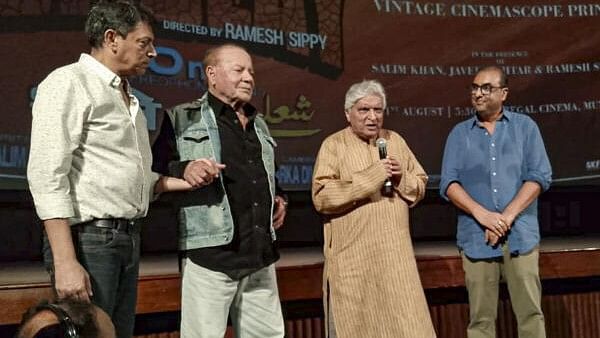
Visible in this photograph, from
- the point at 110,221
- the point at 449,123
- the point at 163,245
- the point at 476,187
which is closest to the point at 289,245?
the point at 163,245

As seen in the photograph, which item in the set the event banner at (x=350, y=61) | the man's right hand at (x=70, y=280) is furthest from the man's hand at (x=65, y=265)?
the event banner at (x=350, y=61)

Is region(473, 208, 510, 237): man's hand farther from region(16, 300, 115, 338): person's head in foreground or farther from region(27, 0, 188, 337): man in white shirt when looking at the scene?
region(16, 300, 115, 338): person's head in foreground

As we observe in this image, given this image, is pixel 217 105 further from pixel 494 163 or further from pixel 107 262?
pixel 494 163

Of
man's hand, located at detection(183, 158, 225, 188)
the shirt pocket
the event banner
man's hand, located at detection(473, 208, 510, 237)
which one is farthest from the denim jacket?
the event banner

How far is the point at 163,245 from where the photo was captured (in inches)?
151

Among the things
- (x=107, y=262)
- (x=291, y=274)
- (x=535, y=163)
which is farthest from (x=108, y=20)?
(x=535, y=163)

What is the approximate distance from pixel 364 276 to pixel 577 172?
2.35 m

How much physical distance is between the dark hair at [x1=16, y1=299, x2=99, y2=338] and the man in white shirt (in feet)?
1.78

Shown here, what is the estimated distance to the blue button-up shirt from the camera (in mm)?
2875

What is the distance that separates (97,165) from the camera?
1772 millimetres

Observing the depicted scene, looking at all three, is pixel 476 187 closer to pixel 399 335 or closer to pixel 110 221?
pixel 399 335

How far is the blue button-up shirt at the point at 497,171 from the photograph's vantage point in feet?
9.43

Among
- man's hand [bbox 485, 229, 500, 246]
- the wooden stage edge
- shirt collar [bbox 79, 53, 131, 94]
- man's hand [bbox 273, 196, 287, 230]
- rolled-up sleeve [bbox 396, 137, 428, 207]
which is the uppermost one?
shirt collar [bbox 79, 53, 131, 94]

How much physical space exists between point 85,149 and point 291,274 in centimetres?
143
